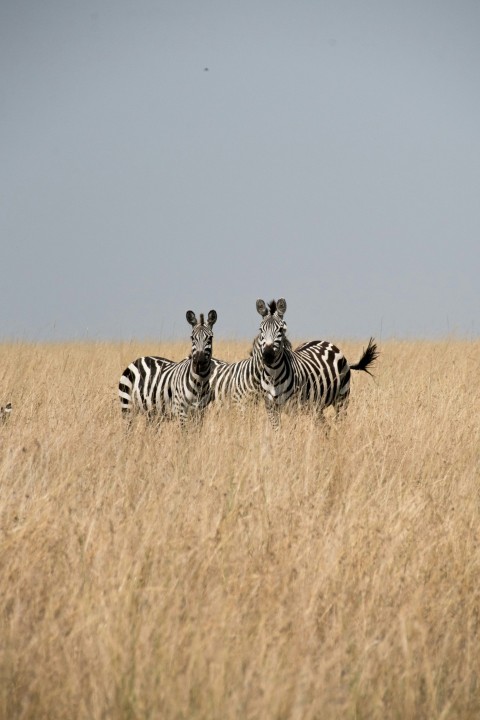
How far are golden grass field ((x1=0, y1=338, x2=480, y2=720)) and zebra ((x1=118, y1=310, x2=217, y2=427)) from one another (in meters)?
2.44

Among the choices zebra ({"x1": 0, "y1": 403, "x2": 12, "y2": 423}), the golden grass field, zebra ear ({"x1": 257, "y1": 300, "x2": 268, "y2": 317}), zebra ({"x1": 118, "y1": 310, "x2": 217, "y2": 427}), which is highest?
zebra ear ({"x1": 257, "y1": 300, "x2": 268, "y2": 317})

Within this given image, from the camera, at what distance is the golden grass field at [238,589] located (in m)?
2.88

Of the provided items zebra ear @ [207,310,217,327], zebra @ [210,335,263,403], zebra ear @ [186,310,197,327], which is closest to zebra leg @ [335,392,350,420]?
zebra @ [210,335,263,403]

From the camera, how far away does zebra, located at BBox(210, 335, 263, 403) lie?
374 inches

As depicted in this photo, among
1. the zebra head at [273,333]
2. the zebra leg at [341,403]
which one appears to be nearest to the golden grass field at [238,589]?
the zebra head at [273,333]

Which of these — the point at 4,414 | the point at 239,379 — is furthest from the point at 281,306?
the point at 4,414

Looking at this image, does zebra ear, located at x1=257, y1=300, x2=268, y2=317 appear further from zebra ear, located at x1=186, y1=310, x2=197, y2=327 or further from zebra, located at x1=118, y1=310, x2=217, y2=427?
zebra ear, located at x1=186, y1=310, x2=197, y2=327

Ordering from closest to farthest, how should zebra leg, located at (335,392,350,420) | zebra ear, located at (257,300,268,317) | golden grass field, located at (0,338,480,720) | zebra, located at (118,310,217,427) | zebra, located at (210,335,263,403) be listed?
golden grass field, located at (0,338,480,720), zebra, located at (118,310,217,427), zebra, located at (210,335,263,403), zebra ear, located at (257,300,268,317), zebra leg, located at (335,392,350,420)

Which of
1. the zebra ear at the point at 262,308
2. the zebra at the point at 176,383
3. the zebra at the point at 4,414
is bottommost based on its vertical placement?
the zebra at the point at 4,414

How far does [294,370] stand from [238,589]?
5932 millimetres

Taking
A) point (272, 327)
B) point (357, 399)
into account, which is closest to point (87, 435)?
point (272, 327)

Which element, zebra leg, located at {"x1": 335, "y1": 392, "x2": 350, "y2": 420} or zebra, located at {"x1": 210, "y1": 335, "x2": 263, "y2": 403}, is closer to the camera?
zebra, located at {"x1": 210, "y1": 335, "x2": 263, "y2": 403}

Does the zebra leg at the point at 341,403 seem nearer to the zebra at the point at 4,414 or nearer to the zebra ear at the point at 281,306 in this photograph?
the zebra ear at the point at 281,306

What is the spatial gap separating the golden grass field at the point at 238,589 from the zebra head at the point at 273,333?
2.19 metres
